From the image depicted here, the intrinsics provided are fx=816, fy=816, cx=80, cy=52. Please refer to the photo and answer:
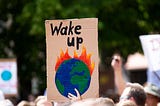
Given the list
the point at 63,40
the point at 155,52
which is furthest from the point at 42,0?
the point at 63,40

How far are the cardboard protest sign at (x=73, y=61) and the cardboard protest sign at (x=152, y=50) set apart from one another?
2339mm

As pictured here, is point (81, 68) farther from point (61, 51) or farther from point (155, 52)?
point (155, 52)

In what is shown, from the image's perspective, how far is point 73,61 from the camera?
19.4ft

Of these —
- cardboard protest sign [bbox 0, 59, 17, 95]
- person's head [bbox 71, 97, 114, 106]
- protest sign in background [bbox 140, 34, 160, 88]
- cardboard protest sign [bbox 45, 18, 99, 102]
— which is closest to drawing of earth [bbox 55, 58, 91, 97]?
cardboard protest sign [bbox 45, 18, 99, 102]

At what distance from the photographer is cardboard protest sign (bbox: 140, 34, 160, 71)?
8.25m

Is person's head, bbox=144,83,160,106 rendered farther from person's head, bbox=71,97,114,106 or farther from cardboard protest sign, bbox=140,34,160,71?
person's head, bbox=71,97,114,106

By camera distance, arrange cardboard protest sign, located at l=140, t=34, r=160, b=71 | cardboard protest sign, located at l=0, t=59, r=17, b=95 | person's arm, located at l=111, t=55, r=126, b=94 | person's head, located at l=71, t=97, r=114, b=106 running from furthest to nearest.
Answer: cardboard protest sign, located at l=0, t=59, r=17, b=95, cardboard protest sign, located at l=140, t=34, r=160, b=71, person's arm, located at l=111, t=55, r=126, b=94, person's head, located at l=71, t=97, r=114, b=106

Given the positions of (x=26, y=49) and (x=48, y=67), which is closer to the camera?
(x=48, y=67)

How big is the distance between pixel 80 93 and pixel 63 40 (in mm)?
423

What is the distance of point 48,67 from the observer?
19.5 ft

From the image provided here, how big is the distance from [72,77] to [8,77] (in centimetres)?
660

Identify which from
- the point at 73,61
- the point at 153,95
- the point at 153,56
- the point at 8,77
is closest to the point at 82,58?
the point at 73,61

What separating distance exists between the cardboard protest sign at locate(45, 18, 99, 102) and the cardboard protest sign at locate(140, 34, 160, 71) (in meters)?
2.34

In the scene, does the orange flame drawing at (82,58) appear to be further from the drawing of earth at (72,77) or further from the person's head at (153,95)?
the person's head at (153,95)
